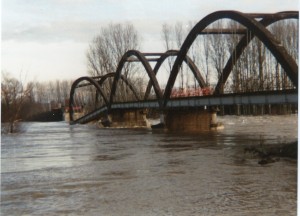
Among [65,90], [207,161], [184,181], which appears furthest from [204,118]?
[65,90]

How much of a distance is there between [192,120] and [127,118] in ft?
72.6

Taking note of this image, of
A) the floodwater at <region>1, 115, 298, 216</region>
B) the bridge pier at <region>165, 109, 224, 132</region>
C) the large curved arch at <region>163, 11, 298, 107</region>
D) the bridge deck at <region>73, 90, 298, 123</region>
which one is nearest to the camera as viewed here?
the floodwater at <region>1, 115, 298, 216</region>

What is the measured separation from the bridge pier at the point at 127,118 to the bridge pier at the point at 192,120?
1536 cm

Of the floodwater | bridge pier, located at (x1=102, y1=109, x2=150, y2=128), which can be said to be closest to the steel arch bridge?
bridge pier, located at (x1=102, y1=109, x2=150, y2=128)

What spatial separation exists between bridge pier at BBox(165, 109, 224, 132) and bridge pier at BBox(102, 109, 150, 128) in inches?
605

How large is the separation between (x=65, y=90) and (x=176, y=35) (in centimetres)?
8524

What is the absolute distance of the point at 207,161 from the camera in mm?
28234

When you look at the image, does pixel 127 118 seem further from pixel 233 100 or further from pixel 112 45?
pixel 233 100

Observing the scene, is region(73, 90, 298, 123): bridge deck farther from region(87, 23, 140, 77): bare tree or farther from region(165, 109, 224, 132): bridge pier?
region(87, 23, 140, 77): bare tree

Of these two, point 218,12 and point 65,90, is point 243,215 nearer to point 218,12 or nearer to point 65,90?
point 218,12

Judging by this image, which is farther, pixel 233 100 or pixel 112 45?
pixel 112 45

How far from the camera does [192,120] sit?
2496 inches

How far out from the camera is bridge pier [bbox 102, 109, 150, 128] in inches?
3219

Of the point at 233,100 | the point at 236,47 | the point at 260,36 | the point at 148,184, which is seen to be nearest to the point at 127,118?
the point at 236,47
